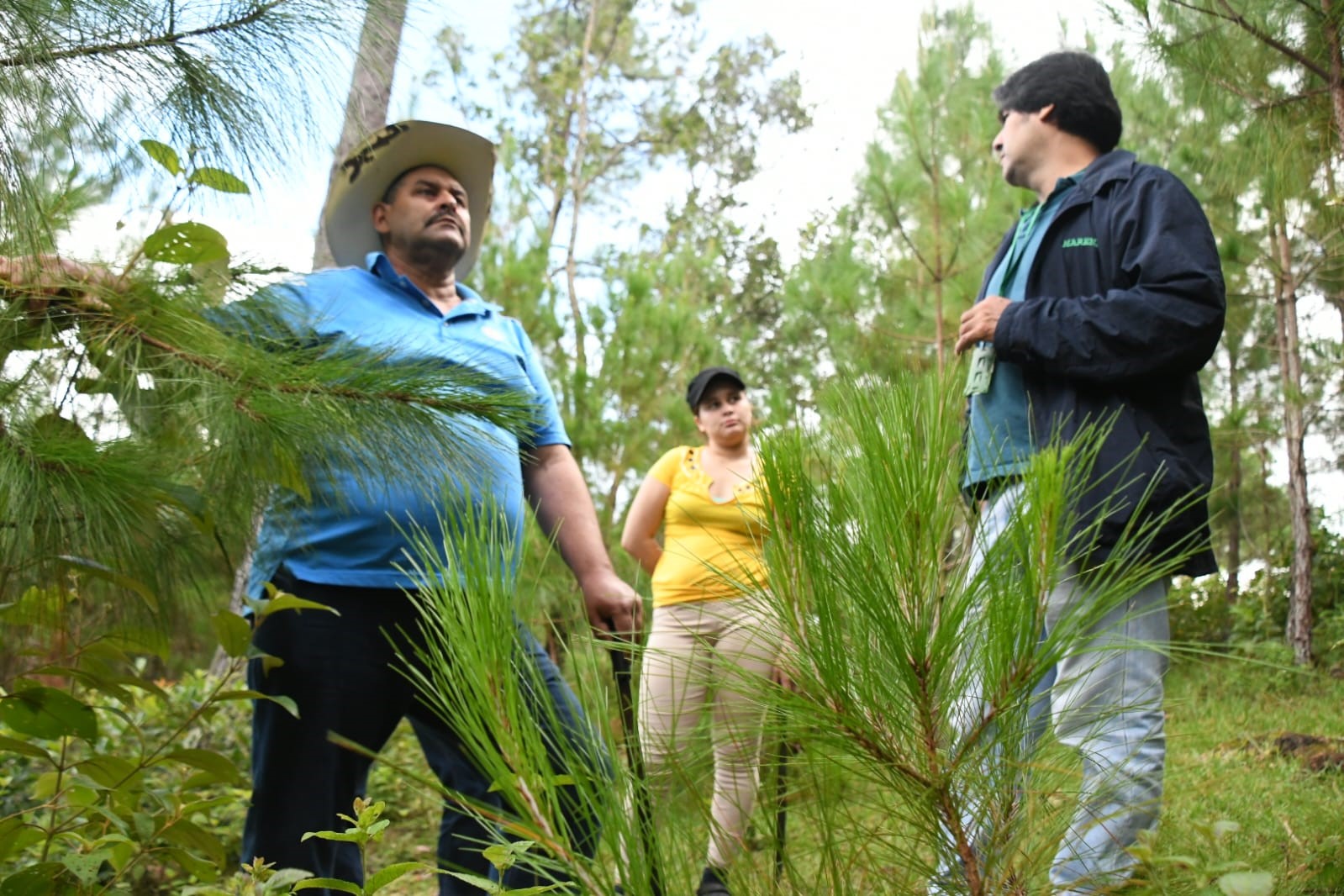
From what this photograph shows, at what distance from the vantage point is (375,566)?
7.44 feet

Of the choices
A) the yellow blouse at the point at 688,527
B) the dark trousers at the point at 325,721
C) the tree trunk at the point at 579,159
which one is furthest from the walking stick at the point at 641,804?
the tree trunk at the point at 579,159

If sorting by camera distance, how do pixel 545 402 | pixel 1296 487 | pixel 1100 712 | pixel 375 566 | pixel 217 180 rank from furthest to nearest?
pixel 1296 487 < pixel 545 402 < pixel 375 566 < pixel 217 180 < pixel 1100 712

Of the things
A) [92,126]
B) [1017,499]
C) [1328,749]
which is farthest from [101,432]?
[1328,749]

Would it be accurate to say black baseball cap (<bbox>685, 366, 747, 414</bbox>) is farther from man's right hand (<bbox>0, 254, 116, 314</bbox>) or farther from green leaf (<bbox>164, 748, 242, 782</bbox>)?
man's right hand (<bbox>0, 254, 116, 314</bbox>)

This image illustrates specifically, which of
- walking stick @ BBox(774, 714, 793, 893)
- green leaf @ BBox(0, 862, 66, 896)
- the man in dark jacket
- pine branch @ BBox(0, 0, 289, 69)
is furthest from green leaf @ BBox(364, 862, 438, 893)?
the man in dark jacket

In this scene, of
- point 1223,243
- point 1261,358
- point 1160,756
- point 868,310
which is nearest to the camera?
point 1160,756

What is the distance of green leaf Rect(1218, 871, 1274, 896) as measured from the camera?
39.8 inches

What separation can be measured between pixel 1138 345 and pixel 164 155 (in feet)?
5.37

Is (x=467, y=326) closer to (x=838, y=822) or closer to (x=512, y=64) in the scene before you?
(x=838, y=822)

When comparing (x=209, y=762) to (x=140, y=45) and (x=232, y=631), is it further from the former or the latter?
(x=140, y=45)

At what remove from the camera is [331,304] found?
2.33 metres

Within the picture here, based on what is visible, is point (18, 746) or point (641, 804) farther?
point (18, 746)

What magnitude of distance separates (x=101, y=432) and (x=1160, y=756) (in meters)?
1.77

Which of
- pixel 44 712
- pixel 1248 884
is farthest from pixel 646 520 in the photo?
pixel 1248 884
